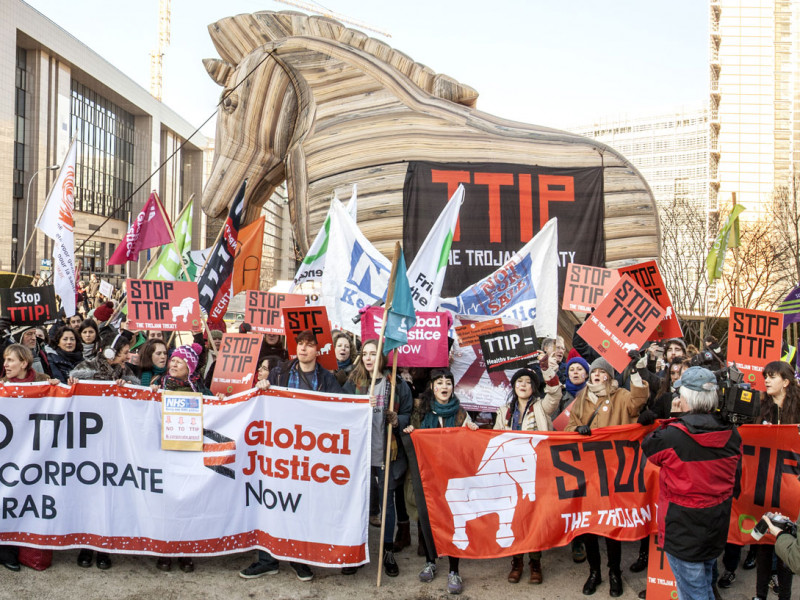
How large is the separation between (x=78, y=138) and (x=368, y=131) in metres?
53.3

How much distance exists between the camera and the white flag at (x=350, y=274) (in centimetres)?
795

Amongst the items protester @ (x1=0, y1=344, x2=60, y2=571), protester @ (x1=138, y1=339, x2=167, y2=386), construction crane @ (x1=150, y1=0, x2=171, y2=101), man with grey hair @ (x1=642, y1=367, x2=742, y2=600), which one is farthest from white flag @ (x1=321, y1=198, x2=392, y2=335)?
construction crane @ (x1=150, y1=0, x2=171, y2=101)

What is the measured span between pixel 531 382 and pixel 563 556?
158 centimetres

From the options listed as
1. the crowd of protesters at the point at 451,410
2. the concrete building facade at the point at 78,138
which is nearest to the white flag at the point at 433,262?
the crowd of protesters at the point at 451,410

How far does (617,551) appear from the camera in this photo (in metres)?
5.55

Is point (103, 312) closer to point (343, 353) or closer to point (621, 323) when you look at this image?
point (343, 353)

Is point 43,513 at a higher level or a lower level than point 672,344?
lower

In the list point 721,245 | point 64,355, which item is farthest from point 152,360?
point 721,245

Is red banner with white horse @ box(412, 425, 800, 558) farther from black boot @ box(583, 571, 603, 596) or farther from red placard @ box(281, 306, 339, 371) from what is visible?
red placard @ box(281, 306, 339, 371)

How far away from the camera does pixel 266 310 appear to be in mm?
8297

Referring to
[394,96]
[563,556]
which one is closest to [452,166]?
[394,96]

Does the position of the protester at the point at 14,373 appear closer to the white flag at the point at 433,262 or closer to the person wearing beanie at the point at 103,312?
the white flag at the point at 433,262

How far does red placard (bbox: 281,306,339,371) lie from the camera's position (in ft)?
23.7

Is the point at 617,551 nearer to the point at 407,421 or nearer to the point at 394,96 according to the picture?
the point at 407,421
